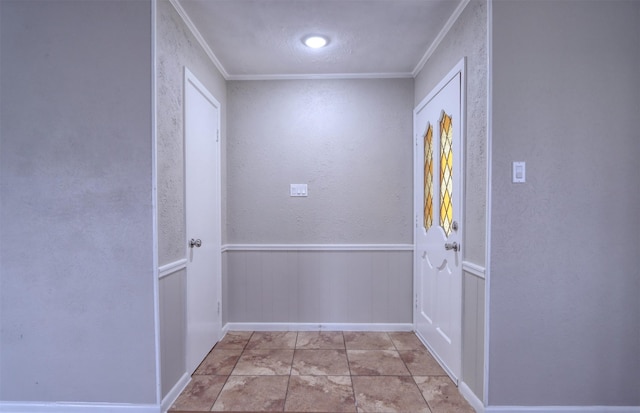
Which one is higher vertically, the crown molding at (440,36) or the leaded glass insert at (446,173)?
the crown molding at (440,36)

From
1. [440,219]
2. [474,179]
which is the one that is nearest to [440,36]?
[474,179]

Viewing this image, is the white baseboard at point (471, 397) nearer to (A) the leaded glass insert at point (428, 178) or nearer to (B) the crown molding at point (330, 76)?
(A) the leaded glass insert at point (428, 178)

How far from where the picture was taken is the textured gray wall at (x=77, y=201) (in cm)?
174

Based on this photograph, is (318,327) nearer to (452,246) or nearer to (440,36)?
(452,246)

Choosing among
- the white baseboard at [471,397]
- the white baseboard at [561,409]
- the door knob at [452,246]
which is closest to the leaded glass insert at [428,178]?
the door knob at [452,246]

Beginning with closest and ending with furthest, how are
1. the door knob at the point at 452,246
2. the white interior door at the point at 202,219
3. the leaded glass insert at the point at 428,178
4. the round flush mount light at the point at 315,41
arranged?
the door knob at the point at 452,246 → the white interior door at the point at 202,219 → the round flush mount light at the point at 315,41 → the leaded glass insert at the point at 428,178

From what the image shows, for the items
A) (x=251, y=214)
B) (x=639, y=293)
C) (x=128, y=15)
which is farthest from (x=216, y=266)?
(x=639, y=293)

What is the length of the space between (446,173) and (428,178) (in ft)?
1.29

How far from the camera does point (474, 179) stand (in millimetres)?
1853

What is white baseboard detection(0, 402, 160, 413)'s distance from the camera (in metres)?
1.77

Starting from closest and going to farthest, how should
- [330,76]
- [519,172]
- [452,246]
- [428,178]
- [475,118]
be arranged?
[519,172] < [475,118] < [452,246] < [428,178] < [330,76]

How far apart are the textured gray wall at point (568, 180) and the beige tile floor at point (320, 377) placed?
63 cm

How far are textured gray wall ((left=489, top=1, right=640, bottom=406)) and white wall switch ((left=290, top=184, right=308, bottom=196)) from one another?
1658 millimetres

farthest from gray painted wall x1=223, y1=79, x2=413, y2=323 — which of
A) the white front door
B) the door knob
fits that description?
the door knob
